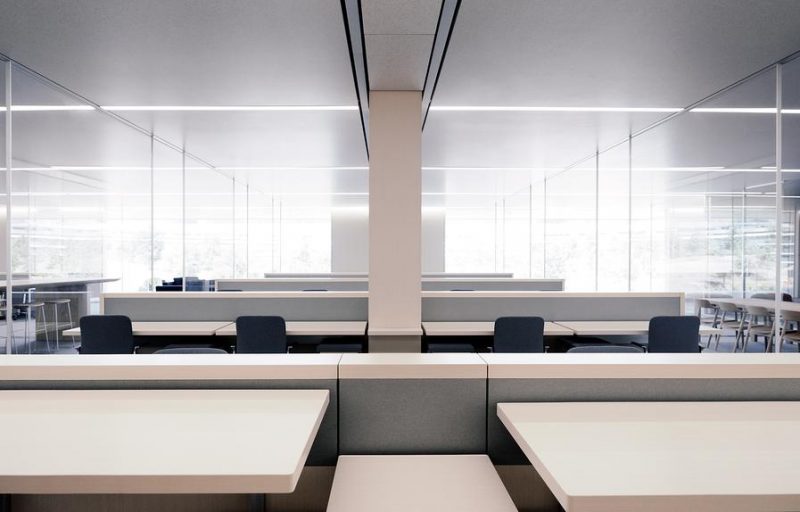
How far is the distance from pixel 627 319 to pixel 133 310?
4573 millimetres

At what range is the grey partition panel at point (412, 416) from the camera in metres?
1.43

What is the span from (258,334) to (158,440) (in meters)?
2.40

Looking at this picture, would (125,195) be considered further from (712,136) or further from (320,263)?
(712,136)

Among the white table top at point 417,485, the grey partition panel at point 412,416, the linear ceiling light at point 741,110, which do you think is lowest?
the white table top at point 417,485

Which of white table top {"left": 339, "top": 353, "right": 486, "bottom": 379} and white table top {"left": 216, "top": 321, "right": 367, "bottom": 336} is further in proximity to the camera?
white table top {"left": 216, "top": 321, "right": 367, "bottom": 336}

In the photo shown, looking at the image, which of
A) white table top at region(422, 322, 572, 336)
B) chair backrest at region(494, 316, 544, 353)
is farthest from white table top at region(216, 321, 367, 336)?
chair backrest at region(494, 316, 544, 353)

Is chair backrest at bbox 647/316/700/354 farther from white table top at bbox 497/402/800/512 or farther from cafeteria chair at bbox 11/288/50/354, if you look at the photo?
cafeteria chair at bbox 11/288/50/354

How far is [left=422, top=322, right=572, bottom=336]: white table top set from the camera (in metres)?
3.56

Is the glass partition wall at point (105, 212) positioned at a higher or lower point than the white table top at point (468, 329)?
higher

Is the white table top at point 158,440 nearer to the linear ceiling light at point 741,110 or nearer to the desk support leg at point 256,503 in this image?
the desk support leg at point 256,503

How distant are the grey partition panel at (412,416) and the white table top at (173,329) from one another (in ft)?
8.20

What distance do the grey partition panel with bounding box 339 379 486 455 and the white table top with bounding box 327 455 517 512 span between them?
0.20 feet

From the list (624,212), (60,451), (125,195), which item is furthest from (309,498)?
(624,212)

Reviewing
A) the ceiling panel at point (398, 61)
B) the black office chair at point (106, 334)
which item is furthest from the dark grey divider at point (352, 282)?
the ceiling panel at point (398, 61)
